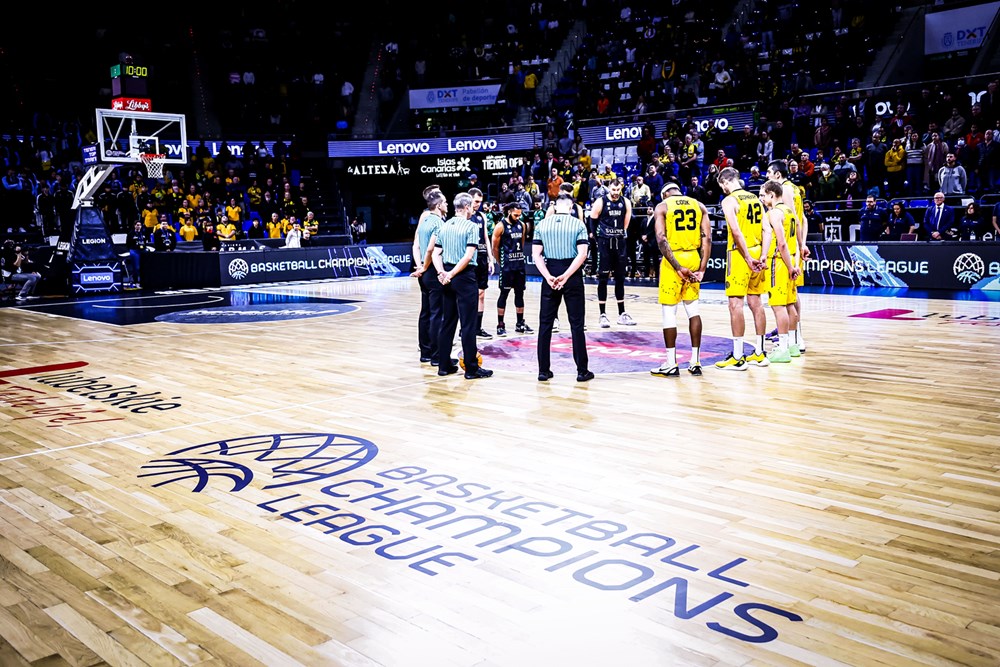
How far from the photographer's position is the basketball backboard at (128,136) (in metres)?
19.0

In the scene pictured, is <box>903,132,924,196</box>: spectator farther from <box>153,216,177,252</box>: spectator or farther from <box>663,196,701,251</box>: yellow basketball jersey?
<box>153,216,177,252</box>: spectator

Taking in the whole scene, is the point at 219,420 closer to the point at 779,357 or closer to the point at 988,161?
the point at 779,357

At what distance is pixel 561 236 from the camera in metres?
7.97

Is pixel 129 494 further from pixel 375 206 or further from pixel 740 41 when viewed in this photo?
pixel 375 206

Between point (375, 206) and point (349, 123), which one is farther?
point (375, 206)

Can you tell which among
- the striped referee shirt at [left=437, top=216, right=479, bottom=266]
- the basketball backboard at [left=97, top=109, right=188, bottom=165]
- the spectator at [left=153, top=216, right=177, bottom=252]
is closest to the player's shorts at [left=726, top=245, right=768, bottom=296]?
the striped referee shirt at [left=437, top=216, right=479, bottom=266]

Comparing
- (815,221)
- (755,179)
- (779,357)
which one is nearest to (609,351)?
(779,357)

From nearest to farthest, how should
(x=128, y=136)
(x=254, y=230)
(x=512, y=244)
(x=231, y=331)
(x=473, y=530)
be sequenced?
(x=473, y=530) → (x=512, y=244) → (x=231, y=331) → (x=128, y=136) → (x=254, y=230)

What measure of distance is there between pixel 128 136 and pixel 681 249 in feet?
52.4

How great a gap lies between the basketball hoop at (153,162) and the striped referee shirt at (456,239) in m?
14.2

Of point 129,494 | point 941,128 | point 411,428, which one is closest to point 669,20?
point 941,128

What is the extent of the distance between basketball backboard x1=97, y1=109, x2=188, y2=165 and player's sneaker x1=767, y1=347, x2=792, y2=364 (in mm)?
15792

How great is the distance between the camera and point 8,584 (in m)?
3.72

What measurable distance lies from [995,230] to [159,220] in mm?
20349
